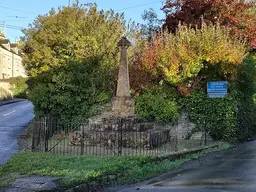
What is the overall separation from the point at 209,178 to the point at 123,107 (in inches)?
310

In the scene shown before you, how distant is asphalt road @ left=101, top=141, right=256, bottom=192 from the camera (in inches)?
307

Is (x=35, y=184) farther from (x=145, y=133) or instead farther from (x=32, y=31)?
(x=32, y=31)

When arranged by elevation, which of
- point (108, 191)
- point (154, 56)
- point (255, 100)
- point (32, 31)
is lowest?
point (108, 191)

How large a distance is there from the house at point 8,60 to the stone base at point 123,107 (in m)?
40.3

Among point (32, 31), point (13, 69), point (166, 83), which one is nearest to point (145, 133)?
point (166, 83)

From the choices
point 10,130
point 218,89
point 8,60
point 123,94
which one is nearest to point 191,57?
point 218,89

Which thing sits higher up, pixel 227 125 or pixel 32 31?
pixel 32 31

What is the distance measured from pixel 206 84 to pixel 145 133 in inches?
Answer: 191

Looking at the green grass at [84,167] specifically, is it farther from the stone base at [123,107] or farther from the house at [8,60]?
the house at [8,60]

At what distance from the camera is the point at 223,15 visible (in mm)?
20797

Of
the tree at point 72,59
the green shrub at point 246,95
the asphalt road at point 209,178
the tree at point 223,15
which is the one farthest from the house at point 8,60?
the asphalt road at point 209,178

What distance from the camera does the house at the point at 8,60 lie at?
183 ft

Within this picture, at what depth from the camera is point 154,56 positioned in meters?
16.9

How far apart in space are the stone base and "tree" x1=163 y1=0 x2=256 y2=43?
675 cm
